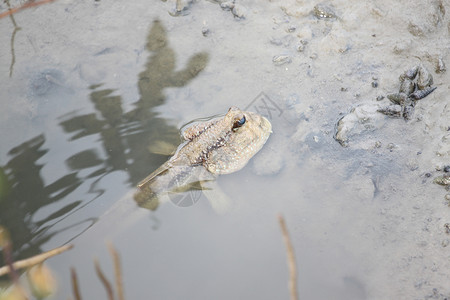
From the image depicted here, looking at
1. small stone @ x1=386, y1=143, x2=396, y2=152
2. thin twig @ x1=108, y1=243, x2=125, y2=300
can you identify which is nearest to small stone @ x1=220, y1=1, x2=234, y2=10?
small stone @ x1=386, y1=143, x2=396, y2=152

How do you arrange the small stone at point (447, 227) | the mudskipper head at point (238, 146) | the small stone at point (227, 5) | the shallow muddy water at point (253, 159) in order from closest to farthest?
1. the small stone at point (447, 227)
2. the shallow muddy water at point (253, 159)
3. the mudskipper head at point (238, 146)
4. the small stone at point (227, 5)

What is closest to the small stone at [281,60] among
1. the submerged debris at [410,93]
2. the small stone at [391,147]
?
the submerged debris at [410,93]

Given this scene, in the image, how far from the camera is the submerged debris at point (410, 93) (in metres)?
3.47

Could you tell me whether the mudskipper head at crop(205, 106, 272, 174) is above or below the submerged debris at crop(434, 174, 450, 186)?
above

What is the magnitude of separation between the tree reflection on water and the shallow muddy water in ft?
0.04

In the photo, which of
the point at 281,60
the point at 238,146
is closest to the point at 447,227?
the point at 238,146

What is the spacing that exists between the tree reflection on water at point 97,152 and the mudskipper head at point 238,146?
525mm

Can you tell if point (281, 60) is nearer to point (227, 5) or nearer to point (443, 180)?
point (227, 5)

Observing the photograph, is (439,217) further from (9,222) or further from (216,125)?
(9,222)

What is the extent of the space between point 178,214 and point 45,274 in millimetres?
1179

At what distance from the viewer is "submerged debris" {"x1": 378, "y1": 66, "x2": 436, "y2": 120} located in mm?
3471

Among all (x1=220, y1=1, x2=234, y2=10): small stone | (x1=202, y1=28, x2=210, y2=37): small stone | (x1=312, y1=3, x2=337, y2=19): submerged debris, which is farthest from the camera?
(x1=220, y1=1, x2=234, y2=10): small stone

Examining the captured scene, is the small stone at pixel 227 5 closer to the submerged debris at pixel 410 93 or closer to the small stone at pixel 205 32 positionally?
the small stone at pixel 205 32

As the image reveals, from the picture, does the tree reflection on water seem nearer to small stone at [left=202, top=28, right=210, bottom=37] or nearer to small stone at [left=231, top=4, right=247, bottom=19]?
small stone at [left=202, top=28, right=210, bottom=37]
